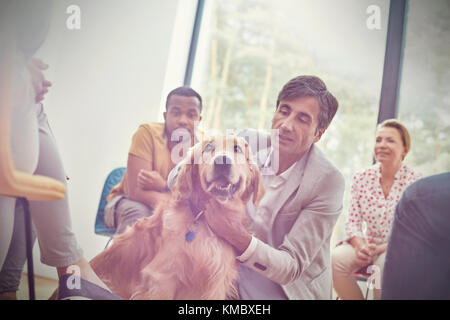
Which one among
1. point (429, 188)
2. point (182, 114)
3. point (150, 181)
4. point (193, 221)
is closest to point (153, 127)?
point (182, 114)

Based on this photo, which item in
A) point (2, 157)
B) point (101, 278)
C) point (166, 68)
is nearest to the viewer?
point (2, 157)

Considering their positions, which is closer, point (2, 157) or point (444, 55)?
point (2, 157)

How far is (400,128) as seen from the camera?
157cm

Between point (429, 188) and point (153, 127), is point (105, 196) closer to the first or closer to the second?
point (153, 127)

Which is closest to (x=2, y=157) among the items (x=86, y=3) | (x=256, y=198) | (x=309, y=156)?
(x=86, y=3)

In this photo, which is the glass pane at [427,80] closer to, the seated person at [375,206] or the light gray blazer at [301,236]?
the seated person at [375,206]

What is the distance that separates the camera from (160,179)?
1.50 metres

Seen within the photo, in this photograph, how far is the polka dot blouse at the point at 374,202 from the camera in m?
1.50

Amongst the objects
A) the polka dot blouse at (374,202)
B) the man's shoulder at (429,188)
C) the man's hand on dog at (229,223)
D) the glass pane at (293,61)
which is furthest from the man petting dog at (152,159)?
the man's shoulder at (429,188)

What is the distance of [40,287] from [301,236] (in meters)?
1.10

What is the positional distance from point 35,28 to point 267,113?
107 centimetres

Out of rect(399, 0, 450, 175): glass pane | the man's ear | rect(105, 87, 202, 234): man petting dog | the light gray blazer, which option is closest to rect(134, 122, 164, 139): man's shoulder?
rect(105, 87, 202, 234): man petting dog

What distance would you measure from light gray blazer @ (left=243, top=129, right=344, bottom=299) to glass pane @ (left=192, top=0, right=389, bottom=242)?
11 centimetres
